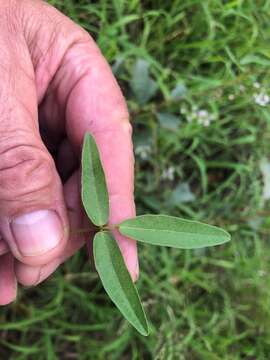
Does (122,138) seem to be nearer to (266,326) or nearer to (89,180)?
(89,180)

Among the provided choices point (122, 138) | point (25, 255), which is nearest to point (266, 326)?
point (122, 138)

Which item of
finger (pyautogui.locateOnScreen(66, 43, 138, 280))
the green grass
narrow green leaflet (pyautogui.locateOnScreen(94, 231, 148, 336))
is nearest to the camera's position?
narrow green leaflet (pyautogui.locateOnScreen(94, 231, 148, 336))

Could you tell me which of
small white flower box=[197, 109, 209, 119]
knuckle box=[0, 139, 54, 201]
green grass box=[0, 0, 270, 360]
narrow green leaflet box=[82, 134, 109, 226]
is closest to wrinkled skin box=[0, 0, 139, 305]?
knuckle box=[0, 139, 54, 201]

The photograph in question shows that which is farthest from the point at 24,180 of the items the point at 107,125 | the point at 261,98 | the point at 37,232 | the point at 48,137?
the point at 261,98

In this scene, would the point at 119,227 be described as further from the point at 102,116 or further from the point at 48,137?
the point at 48,137

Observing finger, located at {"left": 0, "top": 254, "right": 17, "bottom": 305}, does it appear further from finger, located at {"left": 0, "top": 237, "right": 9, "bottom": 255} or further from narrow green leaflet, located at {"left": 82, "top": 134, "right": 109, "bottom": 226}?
narrow green leaflet, located at {"left": 82, "top": 134, "right": 109, "bottom": 226}
